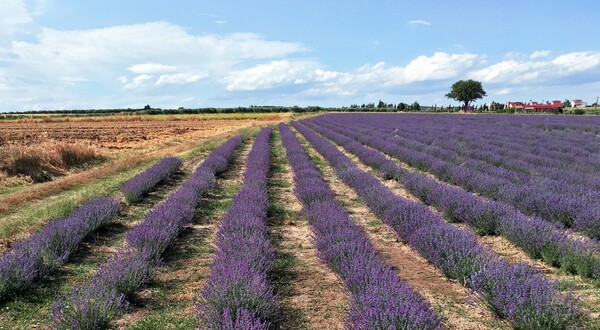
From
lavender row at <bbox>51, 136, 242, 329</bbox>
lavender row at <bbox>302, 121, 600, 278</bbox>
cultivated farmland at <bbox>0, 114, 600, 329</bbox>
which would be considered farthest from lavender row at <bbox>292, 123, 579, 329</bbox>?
lavender row at <bbox>51, 136, 242, 329</bbox>

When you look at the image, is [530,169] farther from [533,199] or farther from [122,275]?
[122,275]

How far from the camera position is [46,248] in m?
4.60

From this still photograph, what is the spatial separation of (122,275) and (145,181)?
16.3 feet

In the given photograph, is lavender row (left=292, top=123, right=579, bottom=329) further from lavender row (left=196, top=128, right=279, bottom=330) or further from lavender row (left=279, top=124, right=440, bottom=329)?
lavender row (left=196, top=128, right=279, bottom=330)

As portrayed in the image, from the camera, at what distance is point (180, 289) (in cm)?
404

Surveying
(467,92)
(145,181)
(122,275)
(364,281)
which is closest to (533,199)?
(364,281)

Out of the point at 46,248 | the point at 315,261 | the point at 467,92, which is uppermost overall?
the point at 467,92

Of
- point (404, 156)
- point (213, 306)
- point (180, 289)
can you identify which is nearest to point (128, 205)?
point (180, 289)

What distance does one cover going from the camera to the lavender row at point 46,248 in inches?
150

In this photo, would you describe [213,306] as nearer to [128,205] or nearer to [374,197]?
[374,197]

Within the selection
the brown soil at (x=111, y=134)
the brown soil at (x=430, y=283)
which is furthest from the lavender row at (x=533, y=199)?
the brown soil at (x=111, y=134)

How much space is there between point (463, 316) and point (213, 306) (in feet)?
6.31

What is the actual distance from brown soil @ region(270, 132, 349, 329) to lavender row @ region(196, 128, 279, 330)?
8.3 inches

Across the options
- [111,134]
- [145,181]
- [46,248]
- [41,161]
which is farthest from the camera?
[111,134]
